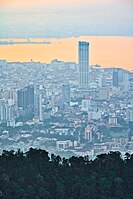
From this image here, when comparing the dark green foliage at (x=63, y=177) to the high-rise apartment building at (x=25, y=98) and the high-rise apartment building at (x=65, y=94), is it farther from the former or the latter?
the high-rise apartment building at (x=65, y=94)

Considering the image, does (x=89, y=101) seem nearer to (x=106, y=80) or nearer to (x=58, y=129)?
(x=106, y=80)

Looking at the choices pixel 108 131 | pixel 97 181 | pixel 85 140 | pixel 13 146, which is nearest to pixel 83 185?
pixel 97 181

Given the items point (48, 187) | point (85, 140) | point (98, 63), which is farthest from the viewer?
point (98, 63)

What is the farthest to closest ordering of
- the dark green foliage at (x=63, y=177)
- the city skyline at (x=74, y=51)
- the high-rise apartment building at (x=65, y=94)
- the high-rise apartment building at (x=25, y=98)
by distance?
the high-rise apartment building at (x=65, y=94) < the high-rise apartment building at (x=25, y=98) < the city skyline at (x=74, y=51) < the dark green foliage at (x=63, y=177)

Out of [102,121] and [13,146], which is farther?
[102,121]

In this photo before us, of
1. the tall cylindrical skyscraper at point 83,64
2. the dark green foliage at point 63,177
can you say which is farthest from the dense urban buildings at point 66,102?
the dark green foliage at point 63,177

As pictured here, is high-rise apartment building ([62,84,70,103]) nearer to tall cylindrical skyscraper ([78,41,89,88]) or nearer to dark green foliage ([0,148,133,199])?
tall cylindrical skyscraper ([78,41,89,88])

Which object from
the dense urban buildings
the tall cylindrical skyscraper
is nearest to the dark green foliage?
the dense urban buildings
